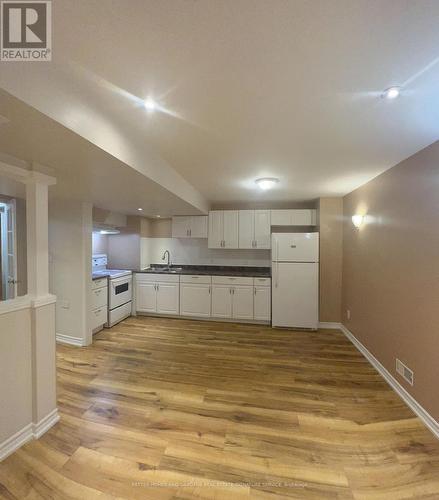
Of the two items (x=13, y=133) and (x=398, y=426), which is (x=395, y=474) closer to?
(x=398, y=426)

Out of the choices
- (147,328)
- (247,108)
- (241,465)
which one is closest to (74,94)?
(247,108)

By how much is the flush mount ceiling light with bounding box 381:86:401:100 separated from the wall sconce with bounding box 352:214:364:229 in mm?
2107

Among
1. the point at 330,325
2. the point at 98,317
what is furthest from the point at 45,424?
the point at 330,325

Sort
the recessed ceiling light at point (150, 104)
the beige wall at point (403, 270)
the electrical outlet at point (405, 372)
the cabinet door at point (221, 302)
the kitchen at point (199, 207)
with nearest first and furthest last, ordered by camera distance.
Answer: the kitchen at point (199, 207), the recessed ceiling light at point (150, 104), the beige wall at point (403, 270), the electrical outlet at point (405, 372), the cabinet door at point (221, 302)

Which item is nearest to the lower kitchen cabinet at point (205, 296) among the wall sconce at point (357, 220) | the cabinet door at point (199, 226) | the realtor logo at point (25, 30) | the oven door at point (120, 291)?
the oven door at point (120, 291)

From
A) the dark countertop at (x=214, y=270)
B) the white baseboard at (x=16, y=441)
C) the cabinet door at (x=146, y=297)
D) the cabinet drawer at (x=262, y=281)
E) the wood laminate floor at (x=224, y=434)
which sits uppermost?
the dark countertop at (x=214, y=270)

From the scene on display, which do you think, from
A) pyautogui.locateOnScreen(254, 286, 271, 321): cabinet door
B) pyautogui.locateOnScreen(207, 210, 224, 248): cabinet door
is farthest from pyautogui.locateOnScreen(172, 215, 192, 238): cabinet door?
pyautogui.locateOnScreen(254, 286, 271, 321): cabinet door

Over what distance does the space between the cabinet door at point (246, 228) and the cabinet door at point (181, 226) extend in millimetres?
1056

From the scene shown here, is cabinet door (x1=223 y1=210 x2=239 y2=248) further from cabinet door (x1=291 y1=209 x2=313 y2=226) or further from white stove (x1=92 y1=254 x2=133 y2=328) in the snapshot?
white stove (x1=92 y1=254 x2=133 y2=328)

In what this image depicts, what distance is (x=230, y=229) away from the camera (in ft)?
14.7

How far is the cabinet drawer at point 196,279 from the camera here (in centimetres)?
427

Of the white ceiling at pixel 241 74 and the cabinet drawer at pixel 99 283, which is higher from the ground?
the white ceiling at pixel 241 74

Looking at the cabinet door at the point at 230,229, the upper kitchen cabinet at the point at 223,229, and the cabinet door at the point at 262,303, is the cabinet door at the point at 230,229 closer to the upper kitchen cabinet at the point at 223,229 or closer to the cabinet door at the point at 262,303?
the upper kitchen cabinet at the point at 223,229

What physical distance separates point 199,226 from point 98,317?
2372 mm
